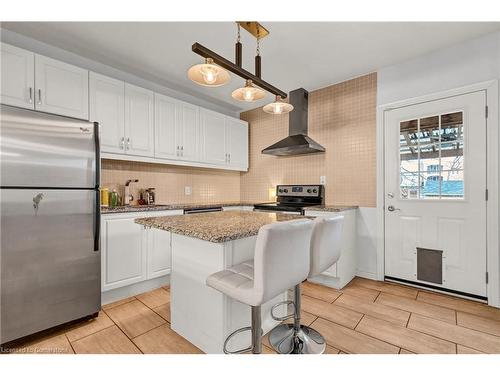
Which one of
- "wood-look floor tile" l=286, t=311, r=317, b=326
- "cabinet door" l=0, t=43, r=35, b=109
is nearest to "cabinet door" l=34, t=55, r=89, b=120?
"cabinet door" l=0, t=43, r=35, b=109

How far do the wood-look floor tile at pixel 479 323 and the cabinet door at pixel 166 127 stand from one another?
3366mm

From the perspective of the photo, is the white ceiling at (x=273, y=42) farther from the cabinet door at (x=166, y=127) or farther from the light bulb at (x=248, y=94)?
the light bulb at (x=248, y=94)

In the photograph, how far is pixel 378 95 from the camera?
9.56 feet

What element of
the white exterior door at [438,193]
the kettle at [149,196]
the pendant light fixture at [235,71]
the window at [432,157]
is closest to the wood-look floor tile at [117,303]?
the kettle at [149,196]

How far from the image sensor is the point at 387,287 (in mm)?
2680

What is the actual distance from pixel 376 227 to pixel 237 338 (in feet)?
7.25

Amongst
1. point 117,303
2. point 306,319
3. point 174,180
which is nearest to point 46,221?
point 117,303

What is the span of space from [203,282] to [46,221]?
4.21 feet

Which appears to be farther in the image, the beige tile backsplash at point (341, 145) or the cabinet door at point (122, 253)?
the beige tile backsplash at point (341, 145)

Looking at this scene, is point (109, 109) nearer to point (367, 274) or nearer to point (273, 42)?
point (273, 42)

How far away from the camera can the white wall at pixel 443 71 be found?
2.27 meters

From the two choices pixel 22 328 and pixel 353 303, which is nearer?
pixel 22 328
